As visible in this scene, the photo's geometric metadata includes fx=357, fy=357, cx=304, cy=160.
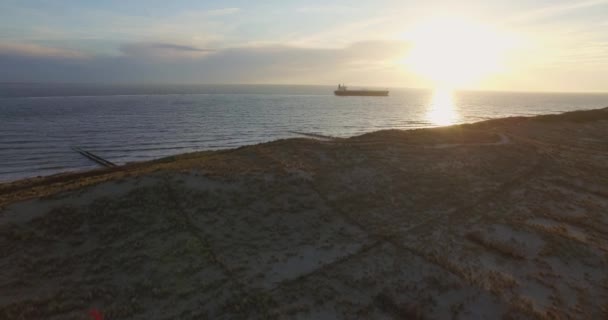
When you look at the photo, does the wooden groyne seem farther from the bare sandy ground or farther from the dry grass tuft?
the dry grass tuft

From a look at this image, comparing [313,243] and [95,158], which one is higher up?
[313,243]

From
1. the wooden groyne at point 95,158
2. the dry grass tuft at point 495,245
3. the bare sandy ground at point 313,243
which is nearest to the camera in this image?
the bare sandy ground at point 313,243

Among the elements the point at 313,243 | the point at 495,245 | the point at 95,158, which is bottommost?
the point at 95,158

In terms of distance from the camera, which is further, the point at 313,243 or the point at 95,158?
the point at 95,158

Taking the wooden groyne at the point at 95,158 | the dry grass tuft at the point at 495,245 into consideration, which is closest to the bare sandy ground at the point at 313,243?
the dry grass tuft at the point at 495,245

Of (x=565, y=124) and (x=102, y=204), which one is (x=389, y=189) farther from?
(x=565, y=124)

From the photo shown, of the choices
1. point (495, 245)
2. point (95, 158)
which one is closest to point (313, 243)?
point (495, 245)

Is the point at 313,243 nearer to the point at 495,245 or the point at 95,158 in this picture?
the point at 495,245

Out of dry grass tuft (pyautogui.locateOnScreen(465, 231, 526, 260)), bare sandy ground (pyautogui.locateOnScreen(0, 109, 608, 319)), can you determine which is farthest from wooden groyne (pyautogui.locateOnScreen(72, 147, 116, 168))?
dry grass tuft (pyautogui.locateOnScreen(465, 231, 526, 260))

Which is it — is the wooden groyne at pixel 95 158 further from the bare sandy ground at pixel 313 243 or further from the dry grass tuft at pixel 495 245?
the dry grass tuft at pixel 495 245
